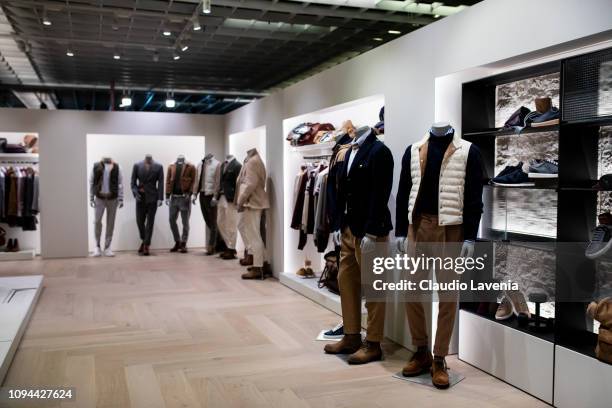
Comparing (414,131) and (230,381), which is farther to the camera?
(414,131)

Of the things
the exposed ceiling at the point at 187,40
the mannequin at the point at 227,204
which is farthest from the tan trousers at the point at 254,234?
the exposed ceiling at the point at 187,40

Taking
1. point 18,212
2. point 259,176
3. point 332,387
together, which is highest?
point 259,176

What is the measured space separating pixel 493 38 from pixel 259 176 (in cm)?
398

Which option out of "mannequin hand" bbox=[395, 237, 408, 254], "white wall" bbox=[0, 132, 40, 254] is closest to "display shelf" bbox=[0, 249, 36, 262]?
"white wall" bbox=[0, 132, 40, 254]

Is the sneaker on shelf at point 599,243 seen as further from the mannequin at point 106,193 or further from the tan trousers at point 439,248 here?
the mannequin at point 106,193

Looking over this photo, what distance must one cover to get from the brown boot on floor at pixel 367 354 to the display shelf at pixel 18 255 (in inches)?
248

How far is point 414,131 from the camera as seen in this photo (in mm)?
4219

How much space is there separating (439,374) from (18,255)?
23.2 ft

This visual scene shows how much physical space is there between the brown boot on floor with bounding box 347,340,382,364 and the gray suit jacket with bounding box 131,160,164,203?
18.8 ft

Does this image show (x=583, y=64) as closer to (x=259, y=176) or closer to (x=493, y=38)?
(x=493, y=38)

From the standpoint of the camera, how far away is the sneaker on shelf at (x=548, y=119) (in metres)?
3.34

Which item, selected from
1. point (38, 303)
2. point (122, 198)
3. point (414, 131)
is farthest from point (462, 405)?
point (122, 198)

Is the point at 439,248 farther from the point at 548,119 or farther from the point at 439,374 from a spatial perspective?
the point at 548,119

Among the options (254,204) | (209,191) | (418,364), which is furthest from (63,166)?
(418,364)
